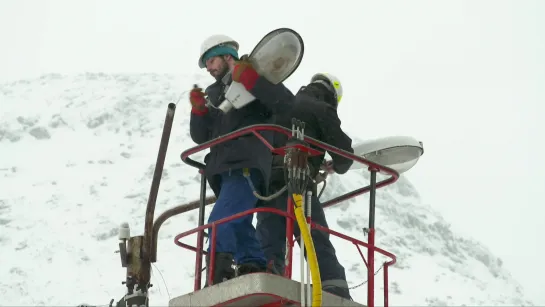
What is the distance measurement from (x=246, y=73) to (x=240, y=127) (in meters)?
0.49

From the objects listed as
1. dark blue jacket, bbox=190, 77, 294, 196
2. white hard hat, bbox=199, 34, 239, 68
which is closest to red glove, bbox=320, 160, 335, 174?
dark blue jacket, bbox=190, 77, 294, 196

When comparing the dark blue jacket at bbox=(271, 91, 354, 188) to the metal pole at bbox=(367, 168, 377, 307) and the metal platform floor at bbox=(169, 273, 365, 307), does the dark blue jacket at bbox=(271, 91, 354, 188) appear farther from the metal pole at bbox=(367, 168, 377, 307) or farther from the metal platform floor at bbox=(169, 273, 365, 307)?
the metal platform floor at bbox=(169, 273, 365, 307)

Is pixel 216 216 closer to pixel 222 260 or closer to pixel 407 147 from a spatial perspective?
pixel 222 260

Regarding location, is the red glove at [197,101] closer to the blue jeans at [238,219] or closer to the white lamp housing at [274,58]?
the white lamp housing at [274,58]

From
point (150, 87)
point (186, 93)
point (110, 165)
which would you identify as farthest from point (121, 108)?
point (186, 93)

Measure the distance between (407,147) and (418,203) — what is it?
49.6m

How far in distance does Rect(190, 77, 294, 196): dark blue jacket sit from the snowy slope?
2220 centimetres

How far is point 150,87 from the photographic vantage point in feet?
206

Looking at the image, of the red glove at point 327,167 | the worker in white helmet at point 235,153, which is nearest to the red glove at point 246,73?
the worker in white helmet at point 235,153

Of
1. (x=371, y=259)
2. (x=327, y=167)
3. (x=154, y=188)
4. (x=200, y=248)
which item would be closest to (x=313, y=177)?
(x=327, y=167)

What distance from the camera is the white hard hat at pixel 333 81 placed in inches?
242

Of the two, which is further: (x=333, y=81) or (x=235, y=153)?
(x=333, y=81)

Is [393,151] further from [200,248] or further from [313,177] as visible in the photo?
[200,248]

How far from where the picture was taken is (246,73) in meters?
4.88
